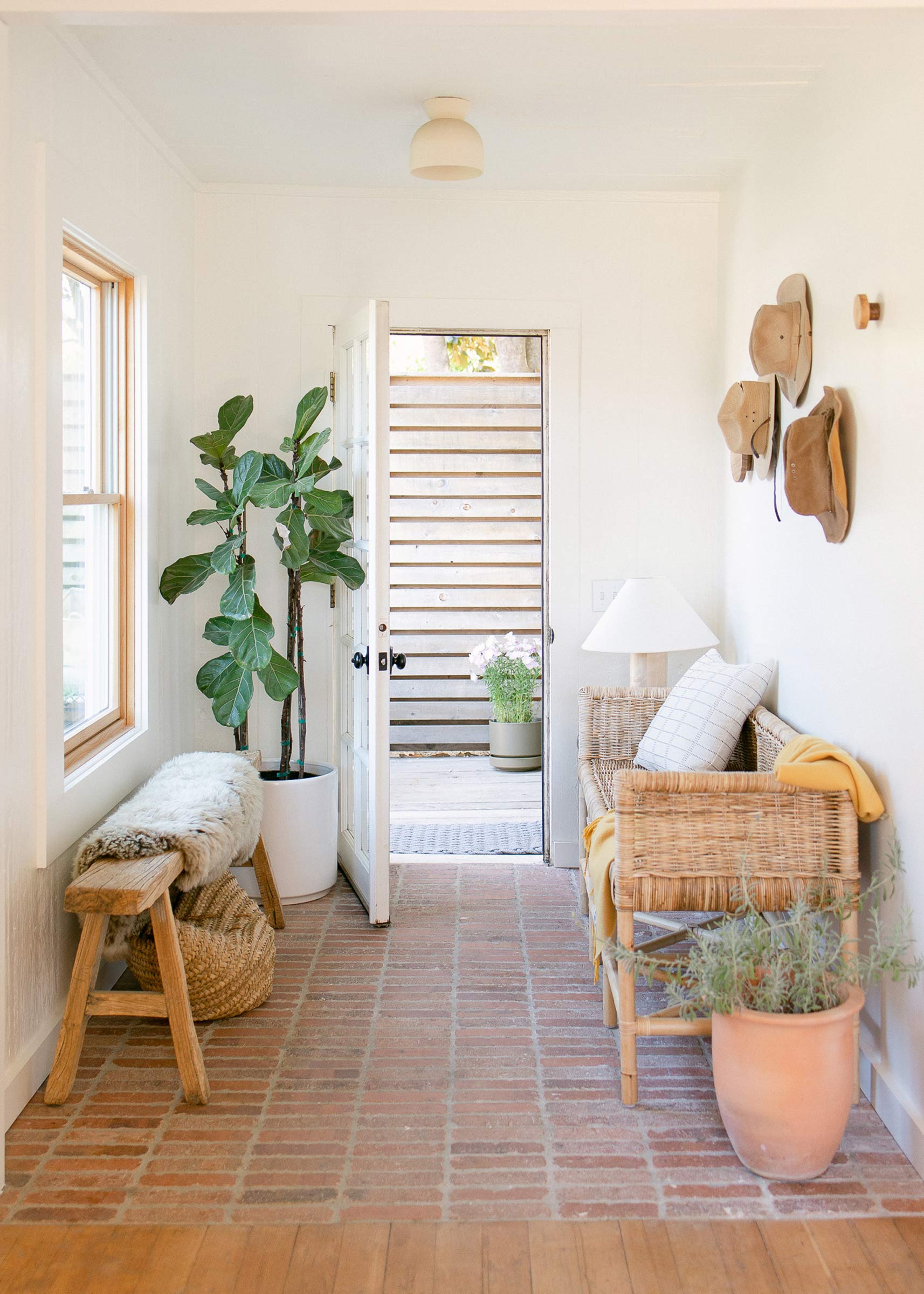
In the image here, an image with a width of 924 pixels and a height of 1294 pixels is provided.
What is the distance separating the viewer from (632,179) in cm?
429

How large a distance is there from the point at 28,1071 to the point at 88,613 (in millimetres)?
1329

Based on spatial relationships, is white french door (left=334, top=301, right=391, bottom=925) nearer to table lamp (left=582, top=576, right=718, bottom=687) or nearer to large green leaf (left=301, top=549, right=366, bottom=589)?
large green leaf (left=301, top=549, right=366, bottom=589)

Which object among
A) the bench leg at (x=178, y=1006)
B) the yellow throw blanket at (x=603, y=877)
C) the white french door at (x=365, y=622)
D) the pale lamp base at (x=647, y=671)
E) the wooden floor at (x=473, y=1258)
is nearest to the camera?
the wooden floor at (x=473, y=1258)

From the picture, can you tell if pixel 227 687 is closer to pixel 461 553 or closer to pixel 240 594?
pixel 240 594

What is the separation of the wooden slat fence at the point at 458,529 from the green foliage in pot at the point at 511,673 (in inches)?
9.4

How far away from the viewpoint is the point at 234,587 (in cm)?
389

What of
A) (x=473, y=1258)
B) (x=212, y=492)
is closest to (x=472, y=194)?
(x=212, y=492)

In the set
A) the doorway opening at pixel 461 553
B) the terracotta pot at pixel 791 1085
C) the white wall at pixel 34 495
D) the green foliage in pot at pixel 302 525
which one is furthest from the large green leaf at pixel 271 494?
the doorway opening at pixel 461 553

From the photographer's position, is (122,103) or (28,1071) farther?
(122,103)

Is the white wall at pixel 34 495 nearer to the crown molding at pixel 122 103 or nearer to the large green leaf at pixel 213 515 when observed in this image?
the crown molding at pixel 122 103

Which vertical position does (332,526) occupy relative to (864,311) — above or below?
below

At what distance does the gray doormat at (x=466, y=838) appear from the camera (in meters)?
4.86

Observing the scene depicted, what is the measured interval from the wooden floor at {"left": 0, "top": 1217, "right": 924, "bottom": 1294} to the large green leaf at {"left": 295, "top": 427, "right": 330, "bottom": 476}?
2.45 m

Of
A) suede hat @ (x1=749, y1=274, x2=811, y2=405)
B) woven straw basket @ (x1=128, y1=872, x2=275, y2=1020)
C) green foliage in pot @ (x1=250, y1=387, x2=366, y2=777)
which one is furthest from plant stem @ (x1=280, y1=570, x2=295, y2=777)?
suede hat @ (x1=749, y1=274, x2=811, y2=405)
